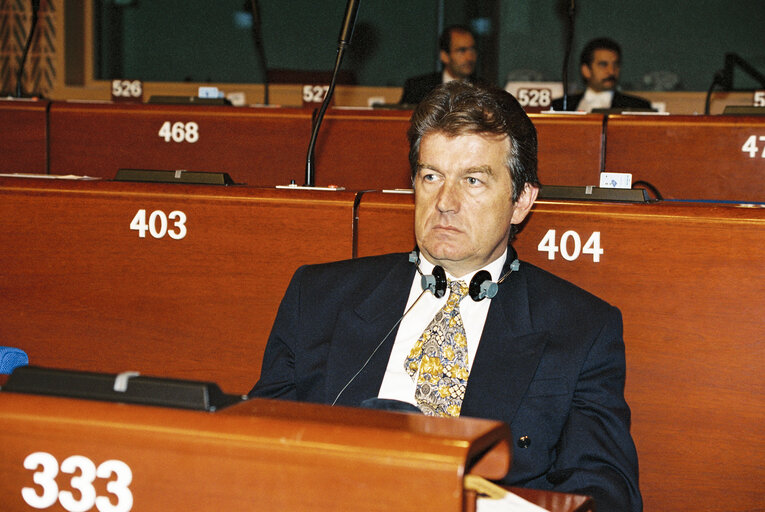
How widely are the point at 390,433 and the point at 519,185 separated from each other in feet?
3.62

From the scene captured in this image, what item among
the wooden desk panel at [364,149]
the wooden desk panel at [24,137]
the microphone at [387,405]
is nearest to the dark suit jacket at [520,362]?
the microphone at [387,405]

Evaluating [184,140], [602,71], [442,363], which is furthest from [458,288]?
[602,71]

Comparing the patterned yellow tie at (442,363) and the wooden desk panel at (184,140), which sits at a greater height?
the wooden desk panel at (184,140)

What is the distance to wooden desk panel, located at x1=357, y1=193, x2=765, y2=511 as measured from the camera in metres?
1.60

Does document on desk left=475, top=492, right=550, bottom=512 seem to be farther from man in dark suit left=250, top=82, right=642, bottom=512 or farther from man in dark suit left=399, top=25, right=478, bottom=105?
Result: man in dark suit left=399, top=25, right=478, bottom=105

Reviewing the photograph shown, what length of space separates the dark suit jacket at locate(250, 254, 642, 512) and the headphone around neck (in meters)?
0.02

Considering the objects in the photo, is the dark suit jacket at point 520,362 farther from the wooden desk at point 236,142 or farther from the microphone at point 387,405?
the wooden desk at point 236,142

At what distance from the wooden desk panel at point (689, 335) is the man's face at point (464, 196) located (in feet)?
0.74

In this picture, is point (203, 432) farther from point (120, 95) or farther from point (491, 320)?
point (120, 95)

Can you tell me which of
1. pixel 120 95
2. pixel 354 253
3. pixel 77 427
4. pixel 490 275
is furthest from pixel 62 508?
pixel 120 95

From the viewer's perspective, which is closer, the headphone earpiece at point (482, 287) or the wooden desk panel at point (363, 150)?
the headphone earpiece at point (482, 287)

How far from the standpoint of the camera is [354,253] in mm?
1840

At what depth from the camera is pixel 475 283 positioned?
1572 mm

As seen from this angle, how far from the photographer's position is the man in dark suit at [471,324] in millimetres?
1422
